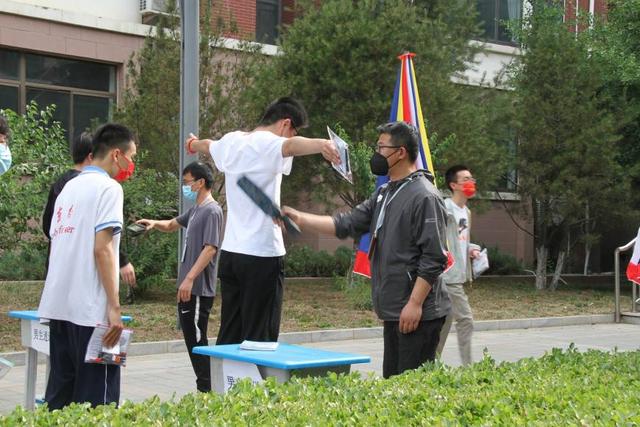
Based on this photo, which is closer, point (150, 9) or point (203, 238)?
point (203, 238)

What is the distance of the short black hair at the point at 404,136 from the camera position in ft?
18.3

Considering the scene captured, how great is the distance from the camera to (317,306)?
15.7 meters

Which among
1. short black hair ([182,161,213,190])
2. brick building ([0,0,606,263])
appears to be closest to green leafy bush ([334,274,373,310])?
brick building ([0,0,606,263])

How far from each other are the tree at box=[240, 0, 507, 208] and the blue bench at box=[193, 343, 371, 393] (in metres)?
11.5

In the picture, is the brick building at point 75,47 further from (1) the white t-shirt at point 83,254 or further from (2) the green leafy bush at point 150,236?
(1) the white t-shirt at point 83,254

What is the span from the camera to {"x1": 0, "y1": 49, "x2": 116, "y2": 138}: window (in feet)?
62.1

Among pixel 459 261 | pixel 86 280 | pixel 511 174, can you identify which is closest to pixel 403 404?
pixel 86 280

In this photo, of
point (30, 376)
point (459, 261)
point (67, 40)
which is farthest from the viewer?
point (67, 40)

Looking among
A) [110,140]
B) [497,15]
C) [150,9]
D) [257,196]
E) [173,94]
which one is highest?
[497,15]

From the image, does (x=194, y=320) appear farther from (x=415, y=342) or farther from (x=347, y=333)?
(x=347, y=333)

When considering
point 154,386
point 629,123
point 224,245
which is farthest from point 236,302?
point 629,123

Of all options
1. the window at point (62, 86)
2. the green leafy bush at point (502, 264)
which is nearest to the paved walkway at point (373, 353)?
the window at point (62, 86)

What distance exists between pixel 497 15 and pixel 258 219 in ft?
76.4

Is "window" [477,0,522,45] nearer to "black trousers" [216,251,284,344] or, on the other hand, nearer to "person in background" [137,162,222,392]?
"person in background" [137,162,222,392]
